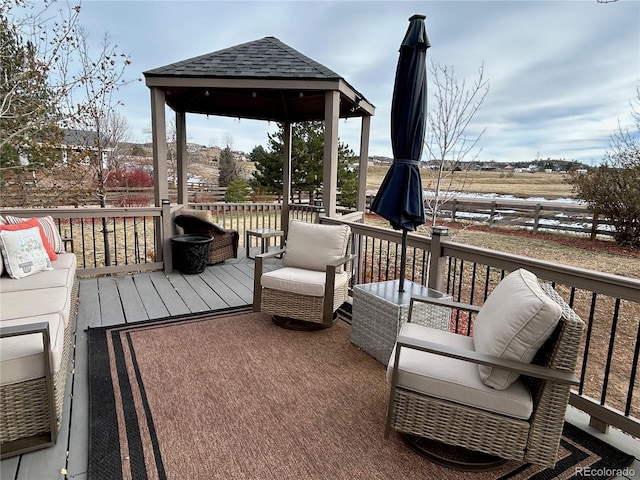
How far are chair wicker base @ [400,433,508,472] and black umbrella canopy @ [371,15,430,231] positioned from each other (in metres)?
1.45

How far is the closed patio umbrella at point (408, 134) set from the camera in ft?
8.29

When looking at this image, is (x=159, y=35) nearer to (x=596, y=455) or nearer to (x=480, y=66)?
(x=480, y=66)

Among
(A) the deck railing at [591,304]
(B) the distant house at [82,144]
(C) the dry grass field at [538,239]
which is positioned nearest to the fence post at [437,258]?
(A) the deck railing at [591,304]

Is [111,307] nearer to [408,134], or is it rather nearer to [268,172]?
[408,134]

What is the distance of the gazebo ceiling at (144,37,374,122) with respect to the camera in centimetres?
489

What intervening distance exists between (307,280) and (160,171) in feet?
10.3

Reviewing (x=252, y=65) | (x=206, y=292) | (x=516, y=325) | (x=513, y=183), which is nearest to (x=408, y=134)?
(x=516, y=325)

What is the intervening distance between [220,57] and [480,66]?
190 inches

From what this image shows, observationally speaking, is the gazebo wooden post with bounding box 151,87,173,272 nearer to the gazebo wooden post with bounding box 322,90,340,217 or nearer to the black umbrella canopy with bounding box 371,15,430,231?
the gazebo wooden post with bounding box 322,90,340,217

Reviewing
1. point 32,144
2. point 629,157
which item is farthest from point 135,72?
point 629,157

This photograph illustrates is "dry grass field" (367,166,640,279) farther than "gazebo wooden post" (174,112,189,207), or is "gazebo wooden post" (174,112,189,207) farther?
"dry grass field" (367,166,640,279)

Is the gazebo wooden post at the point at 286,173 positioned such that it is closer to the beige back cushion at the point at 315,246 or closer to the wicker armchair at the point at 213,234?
the wicker armchair at the point at 213,234

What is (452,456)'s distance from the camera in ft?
6.31

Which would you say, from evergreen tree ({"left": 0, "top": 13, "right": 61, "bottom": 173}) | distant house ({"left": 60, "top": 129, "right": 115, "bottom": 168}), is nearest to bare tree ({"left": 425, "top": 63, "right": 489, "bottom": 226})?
distant house ({"left": 60, "top": 129, "right": 115, "bottom": 168})
